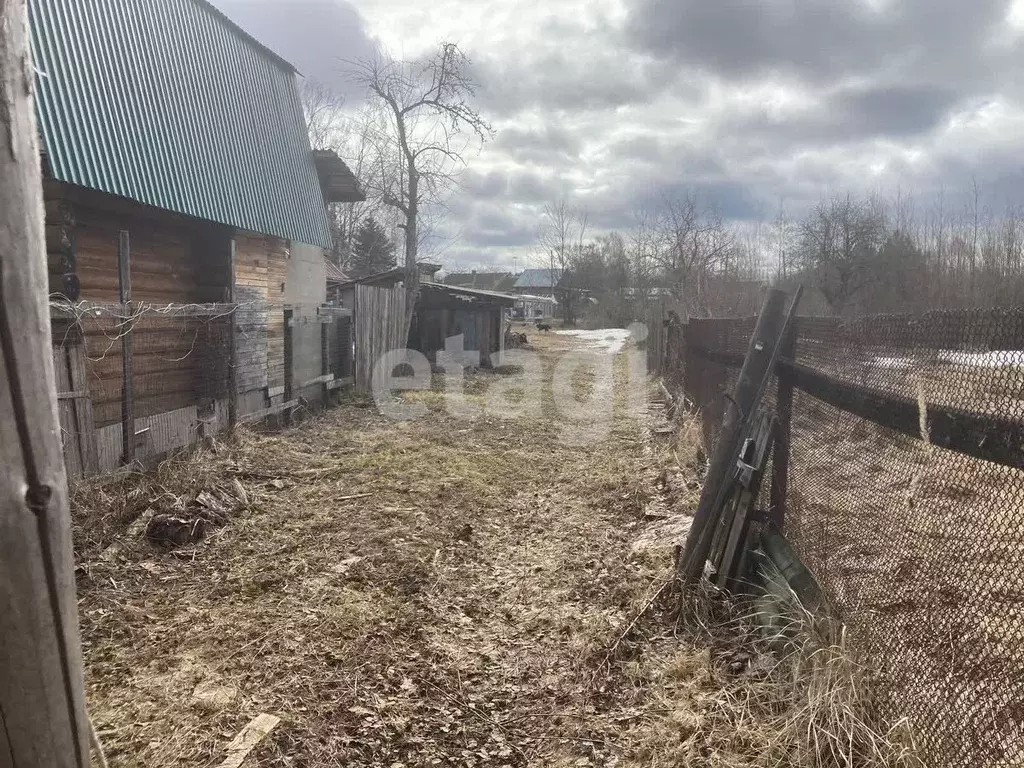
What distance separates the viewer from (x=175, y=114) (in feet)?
29.5

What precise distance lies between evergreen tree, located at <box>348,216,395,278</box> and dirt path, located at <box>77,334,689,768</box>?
37398 millimetres

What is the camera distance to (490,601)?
13.8 feet

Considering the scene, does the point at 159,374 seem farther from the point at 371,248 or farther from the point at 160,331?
the point at 371,248

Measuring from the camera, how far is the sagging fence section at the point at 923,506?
186 cm

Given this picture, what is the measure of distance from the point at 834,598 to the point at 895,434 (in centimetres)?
78

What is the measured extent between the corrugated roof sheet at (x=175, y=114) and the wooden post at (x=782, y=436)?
6.81 meters

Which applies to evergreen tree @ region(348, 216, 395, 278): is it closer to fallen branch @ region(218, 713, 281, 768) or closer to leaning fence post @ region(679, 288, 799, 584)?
leaning fence post @ region(679, 288, 799, 584)

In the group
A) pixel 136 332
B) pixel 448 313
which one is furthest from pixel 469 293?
pixel 136 332

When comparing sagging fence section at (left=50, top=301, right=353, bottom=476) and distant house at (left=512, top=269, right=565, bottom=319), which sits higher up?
distant house at (left=512, top=269, right=565, bottom=319)

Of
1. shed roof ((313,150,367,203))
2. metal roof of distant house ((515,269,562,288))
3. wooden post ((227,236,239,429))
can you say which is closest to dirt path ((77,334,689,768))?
wooden post ((227,236,239,429))

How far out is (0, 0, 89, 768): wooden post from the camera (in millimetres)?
802

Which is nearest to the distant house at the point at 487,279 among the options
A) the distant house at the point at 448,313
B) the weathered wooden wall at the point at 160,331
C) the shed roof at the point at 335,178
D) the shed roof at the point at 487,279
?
the shed roof at the point at 487,279

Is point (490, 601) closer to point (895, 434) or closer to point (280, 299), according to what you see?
point (895, 434)

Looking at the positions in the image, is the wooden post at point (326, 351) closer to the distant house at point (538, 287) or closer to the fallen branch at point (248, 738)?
the fallen branch at point (248, 738)
